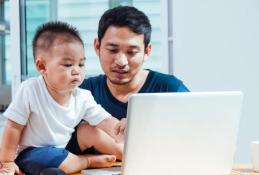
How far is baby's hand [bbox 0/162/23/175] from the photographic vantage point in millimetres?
1199

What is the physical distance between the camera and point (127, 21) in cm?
157

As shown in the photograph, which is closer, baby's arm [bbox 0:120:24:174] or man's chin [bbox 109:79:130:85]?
baby's arm [bbox 0:120:24:174]

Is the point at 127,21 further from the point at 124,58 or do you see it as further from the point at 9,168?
the point at 9,168

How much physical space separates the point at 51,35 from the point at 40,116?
0.24 metres

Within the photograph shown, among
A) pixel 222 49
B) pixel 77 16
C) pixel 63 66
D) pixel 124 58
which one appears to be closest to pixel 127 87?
pixel 124 58

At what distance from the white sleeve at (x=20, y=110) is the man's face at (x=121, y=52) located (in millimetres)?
393

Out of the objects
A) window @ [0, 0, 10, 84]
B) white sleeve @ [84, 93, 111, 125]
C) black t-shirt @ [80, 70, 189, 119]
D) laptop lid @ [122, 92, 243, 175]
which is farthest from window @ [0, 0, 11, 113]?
laptop lid @ [122, 92, 243, 175]

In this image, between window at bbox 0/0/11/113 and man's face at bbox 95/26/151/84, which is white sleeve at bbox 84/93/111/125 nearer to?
man's face at bbox 95/26/151/84

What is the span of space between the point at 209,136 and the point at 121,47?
57cm

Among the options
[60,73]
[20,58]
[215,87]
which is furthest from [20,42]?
[60,73]

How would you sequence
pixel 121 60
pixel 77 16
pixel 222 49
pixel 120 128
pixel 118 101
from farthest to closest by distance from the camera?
1. pixel 77 16
2. pixel 222 49
3. pixel 118 101
4. pixel 121 60
5. pixel 120 128

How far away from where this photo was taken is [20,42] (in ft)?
10.0

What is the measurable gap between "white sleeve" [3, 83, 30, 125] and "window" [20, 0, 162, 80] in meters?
1.85

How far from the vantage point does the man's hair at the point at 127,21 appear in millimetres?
1578
